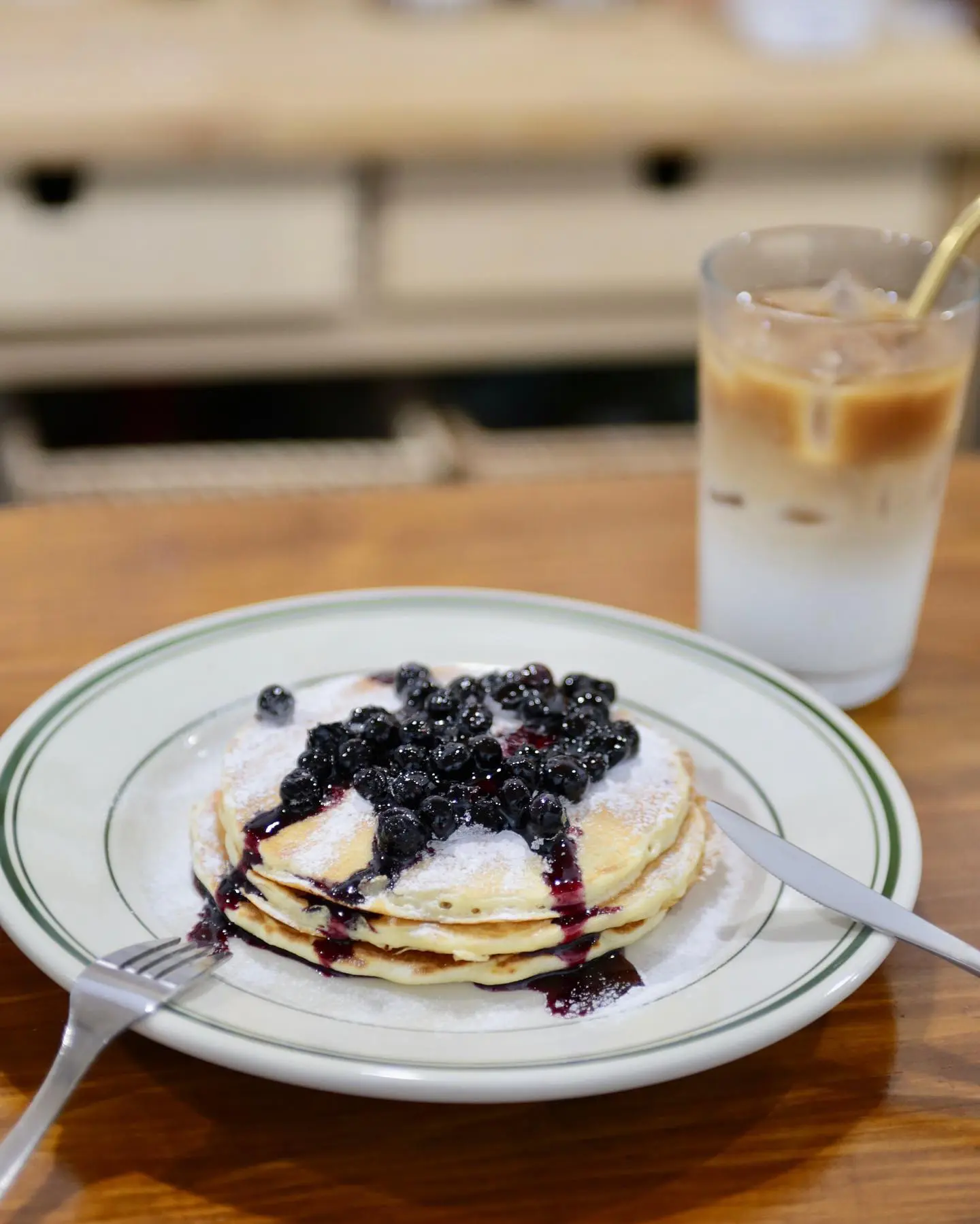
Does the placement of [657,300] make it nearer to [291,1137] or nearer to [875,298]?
[875,298]

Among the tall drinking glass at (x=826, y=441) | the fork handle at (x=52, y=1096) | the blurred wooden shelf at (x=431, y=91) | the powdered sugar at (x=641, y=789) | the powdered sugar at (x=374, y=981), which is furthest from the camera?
the blurred wooden shelf at (x=431, y=91)

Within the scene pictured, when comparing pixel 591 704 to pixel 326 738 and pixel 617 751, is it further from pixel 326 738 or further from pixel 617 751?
pixel 326 738

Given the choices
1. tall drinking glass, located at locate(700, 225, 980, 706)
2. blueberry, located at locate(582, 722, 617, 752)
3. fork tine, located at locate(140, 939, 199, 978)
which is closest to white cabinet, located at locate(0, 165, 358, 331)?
tall drinking glass, located at locate(700, 225, 980, 706)

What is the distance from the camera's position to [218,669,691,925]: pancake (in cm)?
72

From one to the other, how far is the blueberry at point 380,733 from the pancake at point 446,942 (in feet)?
0.36

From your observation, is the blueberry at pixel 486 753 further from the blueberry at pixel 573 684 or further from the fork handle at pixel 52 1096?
the fork handle at pixel 52 1096

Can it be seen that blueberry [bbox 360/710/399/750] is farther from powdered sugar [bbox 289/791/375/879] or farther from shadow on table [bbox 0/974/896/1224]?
shadow on table [bbox 0/974/896/1224]

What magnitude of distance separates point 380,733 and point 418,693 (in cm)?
7

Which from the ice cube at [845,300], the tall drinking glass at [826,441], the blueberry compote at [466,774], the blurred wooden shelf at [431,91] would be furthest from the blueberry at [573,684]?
the blurred wooden shelf at [431,91]

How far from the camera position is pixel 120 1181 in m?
0.63

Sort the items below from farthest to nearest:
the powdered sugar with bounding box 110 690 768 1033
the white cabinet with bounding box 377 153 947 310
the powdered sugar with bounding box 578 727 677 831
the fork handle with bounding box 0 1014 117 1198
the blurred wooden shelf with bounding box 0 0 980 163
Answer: the white cabinet with bounding box 377 153 947 310 → the blurred wooden shelf with bounding box 0 0 980 163 → the powdered sugar with bounding box 578 727 677 831 → the powdered sugar with bounding box 110 690 768 1033 → the fork handle with bounding box 0 1014 117 1198

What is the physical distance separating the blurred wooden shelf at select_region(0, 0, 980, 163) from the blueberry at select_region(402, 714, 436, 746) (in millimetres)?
1534

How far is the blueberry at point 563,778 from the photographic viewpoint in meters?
0.78

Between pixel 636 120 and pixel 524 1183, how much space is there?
187cm
